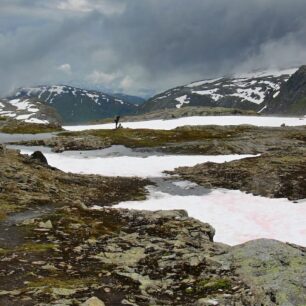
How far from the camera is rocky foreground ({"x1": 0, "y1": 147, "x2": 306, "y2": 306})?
1442cm

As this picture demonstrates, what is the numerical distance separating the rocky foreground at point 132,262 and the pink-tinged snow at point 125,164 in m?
27.0

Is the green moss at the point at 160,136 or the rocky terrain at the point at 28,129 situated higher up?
the rocky terrain at the point at 28,129

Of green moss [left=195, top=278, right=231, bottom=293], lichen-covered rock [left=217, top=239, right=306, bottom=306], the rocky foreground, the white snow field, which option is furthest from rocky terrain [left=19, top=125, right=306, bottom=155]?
green moss [left=195, top=278, right=231, bottom=293]

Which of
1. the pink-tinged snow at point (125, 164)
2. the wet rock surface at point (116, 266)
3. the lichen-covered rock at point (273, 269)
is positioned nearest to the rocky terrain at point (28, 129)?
the pink-tinged snow at point (125, 164)

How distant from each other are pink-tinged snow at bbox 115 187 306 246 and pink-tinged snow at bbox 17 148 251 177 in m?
10.9

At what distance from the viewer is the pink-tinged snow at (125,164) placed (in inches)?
2249

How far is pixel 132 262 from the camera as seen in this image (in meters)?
18.4

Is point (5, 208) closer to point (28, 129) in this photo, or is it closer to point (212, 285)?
point (212, 285)

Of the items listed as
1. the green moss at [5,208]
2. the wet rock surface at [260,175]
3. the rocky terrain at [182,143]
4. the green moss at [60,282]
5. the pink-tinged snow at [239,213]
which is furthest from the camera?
the rocky terrain at [182,143]

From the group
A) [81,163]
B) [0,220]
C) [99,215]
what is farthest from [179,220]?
[81,163]

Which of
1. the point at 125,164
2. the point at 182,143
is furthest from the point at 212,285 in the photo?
the point at 182,143

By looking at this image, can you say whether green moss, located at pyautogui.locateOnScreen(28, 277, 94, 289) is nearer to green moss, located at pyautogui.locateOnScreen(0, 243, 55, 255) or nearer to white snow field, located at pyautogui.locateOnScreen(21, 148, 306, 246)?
green moss, located at pyautogui.locateOnScreen(0, 243, 55, 255)

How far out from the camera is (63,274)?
1709 cm

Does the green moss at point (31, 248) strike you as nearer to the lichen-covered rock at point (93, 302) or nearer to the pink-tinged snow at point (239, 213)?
the lichen-covered rock at point (93, 302)
